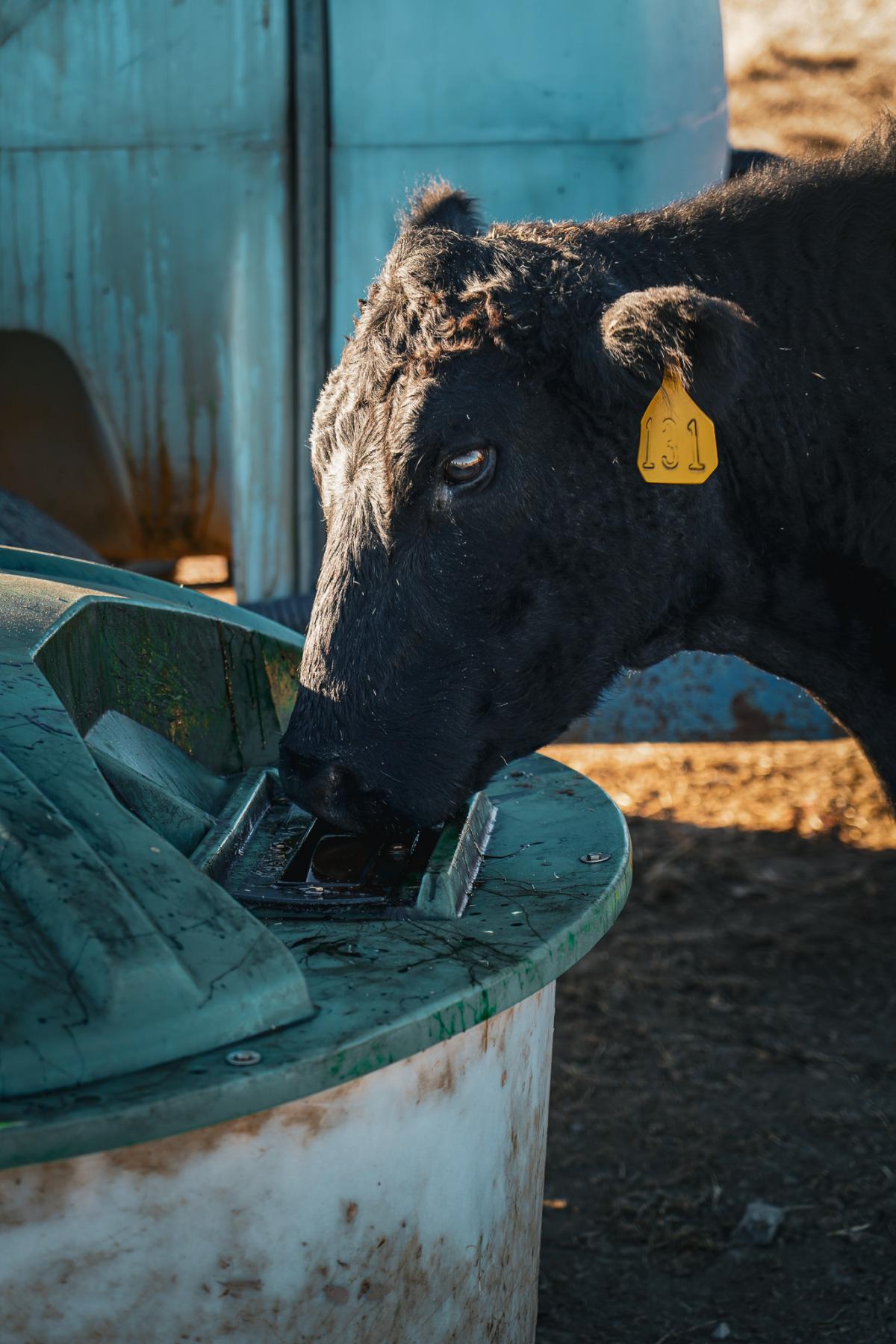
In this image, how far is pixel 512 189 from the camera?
3.79 meters

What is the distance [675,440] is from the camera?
2141 millimetres

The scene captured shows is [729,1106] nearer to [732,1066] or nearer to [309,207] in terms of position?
[732,1066]

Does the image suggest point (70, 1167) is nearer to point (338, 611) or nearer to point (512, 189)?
point (338, 611)

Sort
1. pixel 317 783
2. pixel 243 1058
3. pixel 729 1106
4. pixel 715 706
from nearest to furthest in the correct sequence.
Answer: pixel 243 1058 → pixel 317 783 → pixel 729 1106 → pixel 715 706

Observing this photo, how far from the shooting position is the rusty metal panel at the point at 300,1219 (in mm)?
1242

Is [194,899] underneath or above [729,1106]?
above

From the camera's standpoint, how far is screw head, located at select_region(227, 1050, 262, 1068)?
1229 mm

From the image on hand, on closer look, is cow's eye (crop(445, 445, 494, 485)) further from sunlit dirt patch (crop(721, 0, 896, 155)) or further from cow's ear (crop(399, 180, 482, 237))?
sunlit dirt patch (crop(721, 0, 896, 155))

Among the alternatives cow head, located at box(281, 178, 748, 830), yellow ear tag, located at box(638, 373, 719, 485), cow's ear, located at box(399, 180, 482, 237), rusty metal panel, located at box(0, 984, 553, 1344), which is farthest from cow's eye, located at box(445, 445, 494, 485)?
rusty metal panel, located at box(0, 984, 553, 1344)

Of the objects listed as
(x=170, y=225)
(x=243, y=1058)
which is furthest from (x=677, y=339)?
(x=170, y=225)

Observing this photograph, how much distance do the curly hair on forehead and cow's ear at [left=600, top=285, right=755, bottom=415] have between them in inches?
4.2

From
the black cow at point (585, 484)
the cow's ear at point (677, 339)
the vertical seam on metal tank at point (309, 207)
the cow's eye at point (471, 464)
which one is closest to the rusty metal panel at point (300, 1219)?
the black cow at point (585, 484)

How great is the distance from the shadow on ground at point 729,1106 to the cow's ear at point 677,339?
5.30 feet

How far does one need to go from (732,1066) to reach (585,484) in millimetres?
1765
